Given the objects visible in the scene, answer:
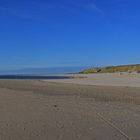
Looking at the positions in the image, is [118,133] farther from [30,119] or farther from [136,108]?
[136,108]

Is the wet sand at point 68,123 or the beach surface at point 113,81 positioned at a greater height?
the beach surface at point 113,81

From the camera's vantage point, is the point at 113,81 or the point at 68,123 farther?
the point at 113,81

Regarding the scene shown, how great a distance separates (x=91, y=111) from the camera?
1254 centimetres

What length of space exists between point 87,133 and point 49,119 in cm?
221

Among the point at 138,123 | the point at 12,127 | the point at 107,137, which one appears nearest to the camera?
the point at 107,137

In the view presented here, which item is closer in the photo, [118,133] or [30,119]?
[118,133]

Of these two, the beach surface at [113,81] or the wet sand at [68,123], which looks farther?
the beach surface at [113,81]

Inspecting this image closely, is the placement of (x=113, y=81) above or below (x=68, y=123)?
above

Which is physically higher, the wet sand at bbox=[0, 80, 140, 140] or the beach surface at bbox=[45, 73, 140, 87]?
the beach surface at bbox=[45, 73, 140, 87]

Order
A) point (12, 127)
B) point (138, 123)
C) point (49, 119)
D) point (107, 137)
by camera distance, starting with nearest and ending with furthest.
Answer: point (107, 137)
point (12, 127)
point (138, 123)
point (49, 119)

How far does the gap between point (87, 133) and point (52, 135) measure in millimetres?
814

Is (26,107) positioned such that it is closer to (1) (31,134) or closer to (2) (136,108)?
(2) (136,108)

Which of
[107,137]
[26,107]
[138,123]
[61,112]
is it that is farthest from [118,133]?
[26,107]

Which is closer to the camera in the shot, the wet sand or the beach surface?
the wet sand
